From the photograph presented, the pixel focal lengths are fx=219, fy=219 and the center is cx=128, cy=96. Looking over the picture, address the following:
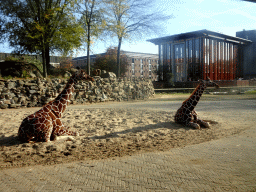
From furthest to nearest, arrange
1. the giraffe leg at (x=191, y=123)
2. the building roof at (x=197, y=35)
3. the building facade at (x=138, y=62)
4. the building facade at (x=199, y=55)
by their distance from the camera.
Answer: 1. the building facade at (x=138, y=62)
2. the building facade at (x=199, y=55)
3. the building roof at (x=197, y=35)
4. the giraffe leg at (x=191, y=123)

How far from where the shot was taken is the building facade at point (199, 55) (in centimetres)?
3347

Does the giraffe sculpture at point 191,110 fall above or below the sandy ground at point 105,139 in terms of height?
above

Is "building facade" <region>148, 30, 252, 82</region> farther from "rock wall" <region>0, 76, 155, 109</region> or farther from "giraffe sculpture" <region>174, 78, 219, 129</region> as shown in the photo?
"giraffe sculpture" <region>174, 78, 219, 129</region>

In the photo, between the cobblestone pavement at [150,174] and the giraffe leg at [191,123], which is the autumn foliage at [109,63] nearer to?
the giraffe leg at [191,123]

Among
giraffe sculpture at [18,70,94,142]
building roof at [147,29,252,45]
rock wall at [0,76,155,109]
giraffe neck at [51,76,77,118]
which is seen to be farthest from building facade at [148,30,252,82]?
giraffe sculpture at [18,70,94,142]

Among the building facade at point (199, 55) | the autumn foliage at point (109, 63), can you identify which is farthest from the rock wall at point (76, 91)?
the autumn foliage at point (109, 63)

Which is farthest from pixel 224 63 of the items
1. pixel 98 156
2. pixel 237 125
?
pixel 98 156

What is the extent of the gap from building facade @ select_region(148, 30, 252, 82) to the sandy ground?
86.2 feet

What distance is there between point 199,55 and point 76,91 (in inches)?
918

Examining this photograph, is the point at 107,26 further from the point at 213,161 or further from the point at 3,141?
the point at 213,161

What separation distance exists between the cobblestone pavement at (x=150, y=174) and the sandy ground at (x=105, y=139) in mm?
488

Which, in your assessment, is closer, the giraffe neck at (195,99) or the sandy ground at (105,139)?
the sandy ground at (105,139)

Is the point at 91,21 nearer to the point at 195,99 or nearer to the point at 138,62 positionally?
the point at 195,99

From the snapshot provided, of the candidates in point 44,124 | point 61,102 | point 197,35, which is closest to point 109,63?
point 197,35
